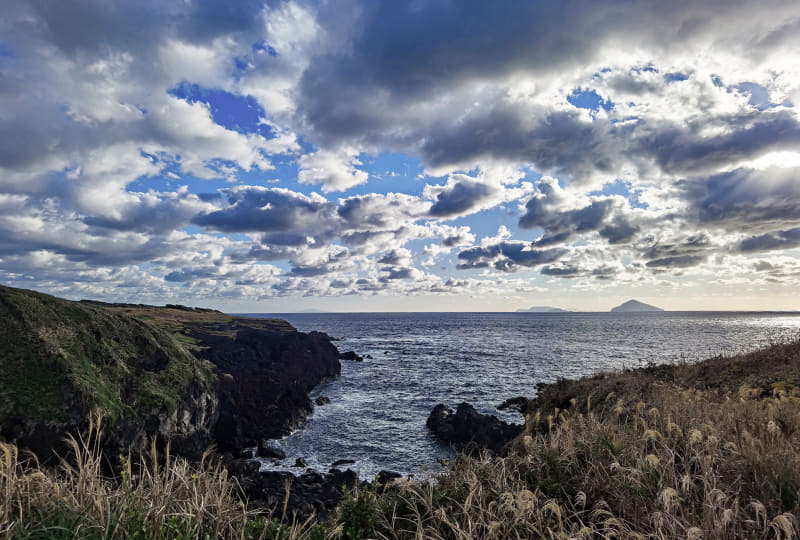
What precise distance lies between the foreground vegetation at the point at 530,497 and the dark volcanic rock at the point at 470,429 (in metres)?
19.7

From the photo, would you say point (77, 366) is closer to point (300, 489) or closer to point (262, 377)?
point (300, 489)

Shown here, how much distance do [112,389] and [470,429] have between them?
21053mm

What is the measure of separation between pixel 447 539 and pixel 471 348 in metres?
79.8

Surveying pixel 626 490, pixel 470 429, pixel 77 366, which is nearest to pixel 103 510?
pixel 626 490

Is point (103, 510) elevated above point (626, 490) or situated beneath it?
elevated above

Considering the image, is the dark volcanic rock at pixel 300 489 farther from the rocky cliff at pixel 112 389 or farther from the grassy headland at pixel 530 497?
the grassy headland at pixel 530 497

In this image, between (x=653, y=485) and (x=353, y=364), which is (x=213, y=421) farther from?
(x=353, y=364)

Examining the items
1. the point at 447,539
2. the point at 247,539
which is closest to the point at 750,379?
the point at 447,539

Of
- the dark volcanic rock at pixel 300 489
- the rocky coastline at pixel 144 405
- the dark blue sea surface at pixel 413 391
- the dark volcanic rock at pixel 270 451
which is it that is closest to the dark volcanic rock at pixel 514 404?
the dark blue sea surface at pixel 413 391

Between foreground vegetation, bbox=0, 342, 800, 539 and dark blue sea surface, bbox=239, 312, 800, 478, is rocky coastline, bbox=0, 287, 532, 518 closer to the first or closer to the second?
dark blue sea surface, bbox=239, 312, 800, 478

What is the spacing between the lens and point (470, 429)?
A: 2681 cm

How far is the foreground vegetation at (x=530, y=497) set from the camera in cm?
398

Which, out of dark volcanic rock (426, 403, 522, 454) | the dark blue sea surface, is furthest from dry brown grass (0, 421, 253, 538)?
dark volcanic rock (426, 403, 522, 454)

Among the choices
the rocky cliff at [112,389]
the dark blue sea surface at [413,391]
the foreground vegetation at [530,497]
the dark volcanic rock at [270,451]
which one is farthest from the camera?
the dark blue sea surface at [413,391]
